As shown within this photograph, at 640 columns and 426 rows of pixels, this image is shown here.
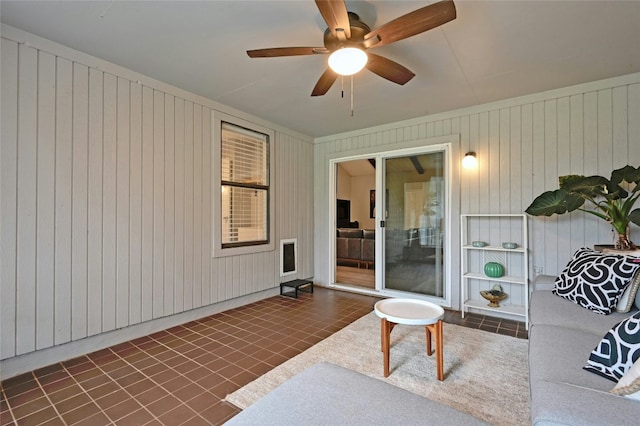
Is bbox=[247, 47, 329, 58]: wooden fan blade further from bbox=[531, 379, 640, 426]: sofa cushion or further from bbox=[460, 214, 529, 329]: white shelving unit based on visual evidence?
bbox=[460, 214, 529, 329]: white shelving unit

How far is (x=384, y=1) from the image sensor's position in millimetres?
1891

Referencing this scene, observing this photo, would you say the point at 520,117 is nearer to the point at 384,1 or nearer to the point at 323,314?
the point at 384,1

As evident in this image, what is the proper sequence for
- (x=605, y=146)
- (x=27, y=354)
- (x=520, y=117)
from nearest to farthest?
1. (x=27, y=354)
2. (x=605, y=146)
3. (x=520, y=117)

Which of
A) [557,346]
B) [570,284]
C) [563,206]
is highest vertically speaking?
[563,206]

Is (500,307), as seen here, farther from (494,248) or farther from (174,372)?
(174,372)

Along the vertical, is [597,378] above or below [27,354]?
above

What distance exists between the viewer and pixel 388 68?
2.25 m

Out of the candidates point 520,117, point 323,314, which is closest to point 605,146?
point 520,117

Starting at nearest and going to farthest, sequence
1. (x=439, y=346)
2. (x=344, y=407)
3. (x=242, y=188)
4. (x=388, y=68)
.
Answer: (x=344, y=407) → (x=439, y=346) → (x=388, y=68) → (x=242, y=188)

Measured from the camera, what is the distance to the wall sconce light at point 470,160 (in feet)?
12.0

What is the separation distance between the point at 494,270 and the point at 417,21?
112 inches

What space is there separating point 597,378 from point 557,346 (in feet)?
1.08

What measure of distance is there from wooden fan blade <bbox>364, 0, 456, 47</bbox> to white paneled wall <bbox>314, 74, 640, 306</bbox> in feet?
7.66

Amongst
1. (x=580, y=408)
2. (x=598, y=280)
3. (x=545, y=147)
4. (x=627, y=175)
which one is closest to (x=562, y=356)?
(x=580, y=408)
